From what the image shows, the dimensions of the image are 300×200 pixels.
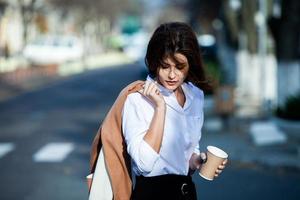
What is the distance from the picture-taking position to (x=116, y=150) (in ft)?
9.26

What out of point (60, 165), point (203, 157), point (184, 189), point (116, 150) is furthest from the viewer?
point (60, 165)

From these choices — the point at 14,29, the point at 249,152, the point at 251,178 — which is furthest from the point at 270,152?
the point at 14,29

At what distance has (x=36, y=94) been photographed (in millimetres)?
24844

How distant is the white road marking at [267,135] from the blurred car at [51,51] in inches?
1258

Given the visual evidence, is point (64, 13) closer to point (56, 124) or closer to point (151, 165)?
point (56, 124)

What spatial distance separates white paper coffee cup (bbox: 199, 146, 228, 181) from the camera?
9.75 ft

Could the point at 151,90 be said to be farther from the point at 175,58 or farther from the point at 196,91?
the point at 196,91

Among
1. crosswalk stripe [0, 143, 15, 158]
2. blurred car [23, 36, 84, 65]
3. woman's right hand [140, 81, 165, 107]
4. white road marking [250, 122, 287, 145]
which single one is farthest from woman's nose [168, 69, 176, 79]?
blurred car [23, 36, 84, 65]

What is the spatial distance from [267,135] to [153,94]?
357 inches

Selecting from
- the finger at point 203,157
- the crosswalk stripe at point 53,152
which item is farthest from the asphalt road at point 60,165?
the finger at point 203,157

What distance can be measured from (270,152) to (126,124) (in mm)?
8102

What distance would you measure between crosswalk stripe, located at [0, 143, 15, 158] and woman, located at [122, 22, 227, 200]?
8.38 m

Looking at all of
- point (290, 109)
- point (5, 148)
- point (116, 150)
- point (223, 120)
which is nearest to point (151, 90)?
point (116, 150)

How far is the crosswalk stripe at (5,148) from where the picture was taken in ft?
36.8
